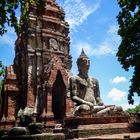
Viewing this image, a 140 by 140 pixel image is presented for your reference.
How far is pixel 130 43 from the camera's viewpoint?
52.5 feet

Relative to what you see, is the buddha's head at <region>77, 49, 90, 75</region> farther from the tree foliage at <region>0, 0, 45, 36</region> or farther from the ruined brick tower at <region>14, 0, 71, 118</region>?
the ruined brick tower at <region>14, 0, 71, 118</region>

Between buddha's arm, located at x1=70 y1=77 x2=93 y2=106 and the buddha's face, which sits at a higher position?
the buddha's face

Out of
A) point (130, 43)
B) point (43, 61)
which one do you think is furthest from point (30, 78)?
point (130, 43)

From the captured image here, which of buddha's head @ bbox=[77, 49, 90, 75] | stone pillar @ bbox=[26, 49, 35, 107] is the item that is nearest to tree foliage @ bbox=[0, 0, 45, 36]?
buddha's head @ bbox=[77, 49, 90, 75]

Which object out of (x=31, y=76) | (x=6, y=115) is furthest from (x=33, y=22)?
(x=6, y=115)

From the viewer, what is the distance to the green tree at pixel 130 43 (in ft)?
50.4

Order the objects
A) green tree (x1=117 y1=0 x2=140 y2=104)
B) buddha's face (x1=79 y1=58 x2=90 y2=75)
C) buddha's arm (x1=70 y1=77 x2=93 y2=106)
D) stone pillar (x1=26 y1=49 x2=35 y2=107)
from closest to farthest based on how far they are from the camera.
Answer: buddha's arm (x1=70 y1=77 x2=93 y2=106) < buddha's face (x1=79 y1=58 x2=90 y2=75) < green tree (x1=117 y1=0 x2=140 y2=104) < stone pillar (x1=26 y1=49 x2=35 y2=107)

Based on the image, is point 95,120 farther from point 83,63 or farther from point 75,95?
point 83,63

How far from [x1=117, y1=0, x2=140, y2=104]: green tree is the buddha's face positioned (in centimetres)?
433

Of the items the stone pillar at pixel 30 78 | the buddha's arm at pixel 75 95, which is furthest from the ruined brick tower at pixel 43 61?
the buddha's arm at pixel 75 95

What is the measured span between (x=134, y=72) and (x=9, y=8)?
934 centimetres

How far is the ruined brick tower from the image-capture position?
18469 millimetres

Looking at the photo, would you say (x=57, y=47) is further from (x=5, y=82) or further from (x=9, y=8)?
(x=9, y=8)

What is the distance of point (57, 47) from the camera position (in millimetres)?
20953
